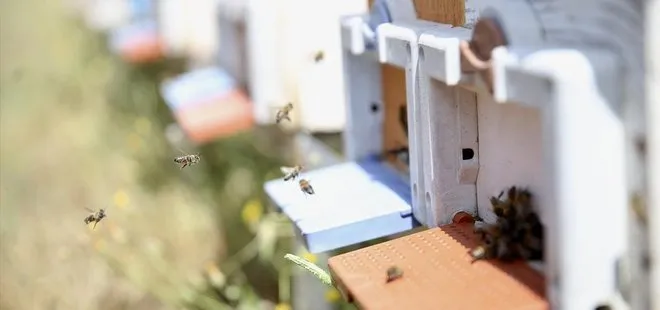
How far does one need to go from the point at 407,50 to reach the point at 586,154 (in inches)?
28.1

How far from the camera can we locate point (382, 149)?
8.41 feet

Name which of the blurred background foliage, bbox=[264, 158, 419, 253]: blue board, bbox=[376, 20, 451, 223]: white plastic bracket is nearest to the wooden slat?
bbox=[376, 20, 451, 223]: white plastic bracket

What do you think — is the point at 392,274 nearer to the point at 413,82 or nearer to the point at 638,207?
the point at 638,207

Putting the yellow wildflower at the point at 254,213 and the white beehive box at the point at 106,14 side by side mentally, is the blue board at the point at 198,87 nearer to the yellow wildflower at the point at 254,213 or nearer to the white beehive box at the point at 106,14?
the yellow wildflower at the point at 254,213

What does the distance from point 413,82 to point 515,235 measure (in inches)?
19.2

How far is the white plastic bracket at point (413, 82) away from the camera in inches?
77.5

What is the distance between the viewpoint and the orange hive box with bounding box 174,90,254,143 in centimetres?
329

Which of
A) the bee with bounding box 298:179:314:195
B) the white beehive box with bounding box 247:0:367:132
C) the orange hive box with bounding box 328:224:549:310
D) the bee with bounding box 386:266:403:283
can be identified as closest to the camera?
the orange hive box with bounding box 328:224:549:310

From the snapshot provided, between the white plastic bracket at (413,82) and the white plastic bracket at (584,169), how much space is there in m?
0.60

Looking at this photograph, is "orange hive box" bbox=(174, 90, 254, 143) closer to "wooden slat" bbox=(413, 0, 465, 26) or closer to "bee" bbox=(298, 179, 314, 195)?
"bee" bbox=(298, 179, 314, 195)

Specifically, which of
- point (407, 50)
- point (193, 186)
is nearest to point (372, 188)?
point (407, 50)

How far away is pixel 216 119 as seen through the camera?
11.0 ft

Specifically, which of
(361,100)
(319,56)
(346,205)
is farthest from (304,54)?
(346,205)

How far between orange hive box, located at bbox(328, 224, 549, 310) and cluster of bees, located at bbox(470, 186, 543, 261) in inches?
0.7
